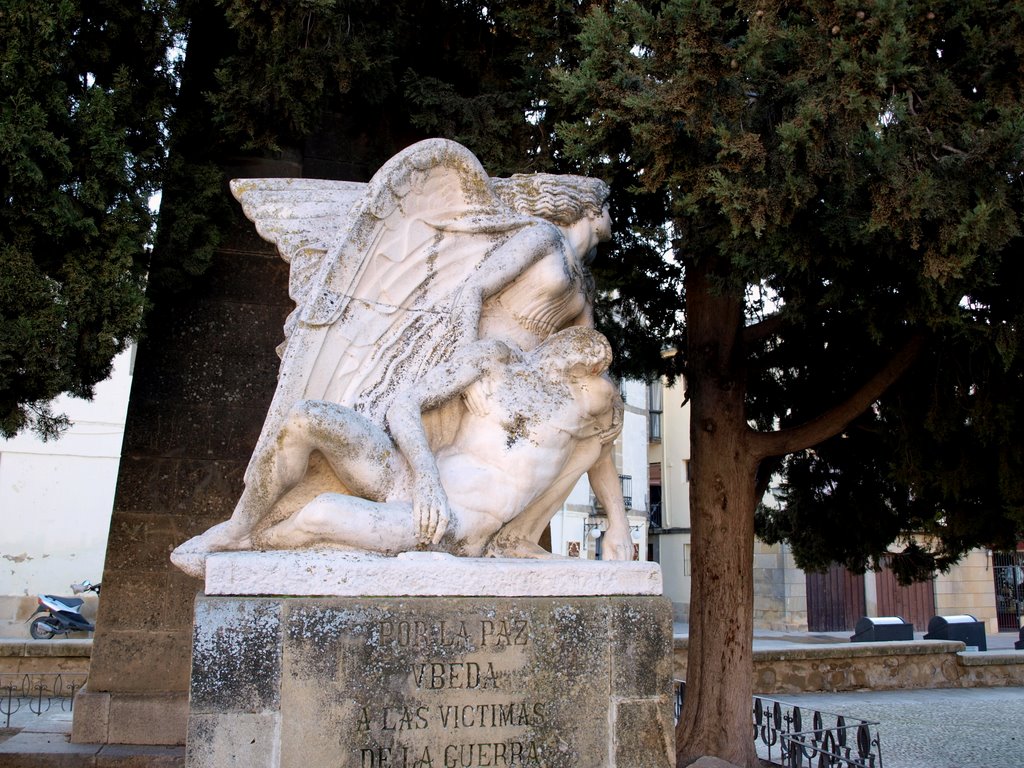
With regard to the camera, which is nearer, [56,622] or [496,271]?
[496,271]

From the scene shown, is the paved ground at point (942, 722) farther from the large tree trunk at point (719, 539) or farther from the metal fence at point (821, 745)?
the large tree trunk at point (719, 539)

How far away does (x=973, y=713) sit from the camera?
9.75 meters

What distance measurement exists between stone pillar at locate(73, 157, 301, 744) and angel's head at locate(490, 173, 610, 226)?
2618 millimetres

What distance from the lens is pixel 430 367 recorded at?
12.3 ft

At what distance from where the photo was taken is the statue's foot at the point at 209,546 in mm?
3352

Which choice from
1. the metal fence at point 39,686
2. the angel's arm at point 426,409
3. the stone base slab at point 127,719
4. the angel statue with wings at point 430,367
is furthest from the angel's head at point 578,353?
the metal fence at point 39,686

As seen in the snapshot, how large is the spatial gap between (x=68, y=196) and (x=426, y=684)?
Result: 3.38m

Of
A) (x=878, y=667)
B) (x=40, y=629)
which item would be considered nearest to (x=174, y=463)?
(x=40, y=629)

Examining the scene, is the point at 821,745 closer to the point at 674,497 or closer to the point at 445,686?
the point at 445,686

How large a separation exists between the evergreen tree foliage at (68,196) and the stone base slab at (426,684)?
255 cm

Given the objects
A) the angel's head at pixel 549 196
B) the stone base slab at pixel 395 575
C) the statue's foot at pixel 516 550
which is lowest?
the stone base slab at pixel 395 575

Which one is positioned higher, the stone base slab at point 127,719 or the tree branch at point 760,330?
the tree branch at point 760,330

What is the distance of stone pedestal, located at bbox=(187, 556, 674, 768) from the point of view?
9.87ft

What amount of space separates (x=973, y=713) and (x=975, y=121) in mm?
7264
